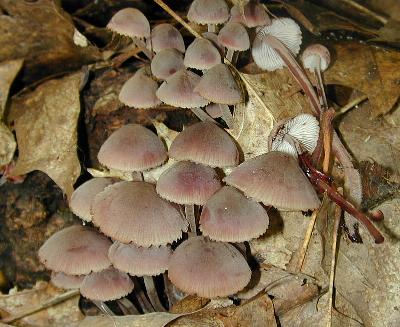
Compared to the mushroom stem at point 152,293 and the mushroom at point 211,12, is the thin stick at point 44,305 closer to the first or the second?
the mushroom stem at point 152,293

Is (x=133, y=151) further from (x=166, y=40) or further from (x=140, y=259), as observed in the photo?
(x=166, y=40)

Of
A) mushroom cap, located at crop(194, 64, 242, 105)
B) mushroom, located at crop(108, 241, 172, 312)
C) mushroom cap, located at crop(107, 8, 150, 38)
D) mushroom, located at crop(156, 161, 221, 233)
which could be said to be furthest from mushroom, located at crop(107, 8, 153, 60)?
mushroom, located at crop(108, 241, 172, 312)

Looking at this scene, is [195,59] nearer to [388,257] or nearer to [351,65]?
[351,65]

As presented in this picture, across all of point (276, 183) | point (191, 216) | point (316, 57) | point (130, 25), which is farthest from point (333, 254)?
point (130, 25)

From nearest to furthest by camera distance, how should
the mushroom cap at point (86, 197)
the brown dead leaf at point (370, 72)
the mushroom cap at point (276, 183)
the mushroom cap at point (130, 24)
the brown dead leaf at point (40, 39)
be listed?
the mushroom cap at point (276, 183) < the mushroom cap at point (86, 197) < the brown dead leaf at point (370, 72) < the mushroom cap at point (130, 24) < the brown dead leaf at point (40, 39)

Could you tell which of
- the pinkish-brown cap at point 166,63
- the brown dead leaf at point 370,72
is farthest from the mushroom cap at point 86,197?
the brown dead leaf at point 370,72

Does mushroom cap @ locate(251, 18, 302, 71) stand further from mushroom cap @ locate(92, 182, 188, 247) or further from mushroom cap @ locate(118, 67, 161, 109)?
mushroom cap @ locate(92, 182, 188, 247)

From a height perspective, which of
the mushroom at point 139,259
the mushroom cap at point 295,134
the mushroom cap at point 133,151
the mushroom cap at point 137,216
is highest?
the mushroom cap at point 295,134
